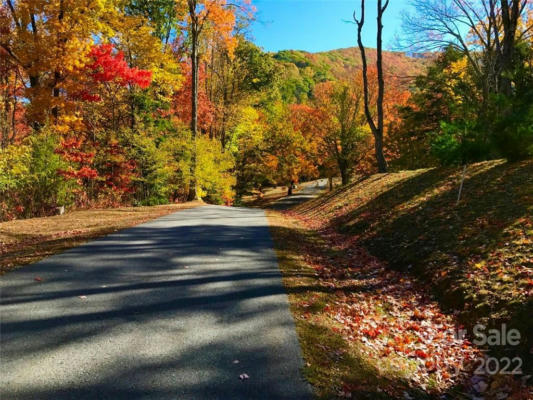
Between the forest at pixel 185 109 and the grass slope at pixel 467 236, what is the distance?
4.61 feet

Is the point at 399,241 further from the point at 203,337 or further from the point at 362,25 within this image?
the point at 362,25

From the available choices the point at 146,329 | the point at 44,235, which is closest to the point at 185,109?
the point at 44,235

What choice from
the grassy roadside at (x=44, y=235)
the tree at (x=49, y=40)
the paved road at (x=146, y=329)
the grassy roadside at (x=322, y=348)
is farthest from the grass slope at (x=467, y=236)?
the tree at (x=49, y=40)

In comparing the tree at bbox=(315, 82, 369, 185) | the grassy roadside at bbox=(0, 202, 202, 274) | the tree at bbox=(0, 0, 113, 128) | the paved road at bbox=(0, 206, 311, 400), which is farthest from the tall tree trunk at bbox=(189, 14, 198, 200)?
the paved road at bbox=(0, 206, 311, 400)

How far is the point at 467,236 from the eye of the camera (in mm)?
7461

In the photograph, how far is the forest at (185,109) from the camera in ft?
45.4

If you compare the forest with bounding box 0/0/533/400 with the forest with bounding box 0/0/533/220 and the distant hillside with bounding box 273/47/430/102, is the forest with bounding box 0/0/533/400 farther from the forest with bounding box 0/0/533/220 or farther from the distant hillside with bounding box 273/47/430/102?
the distant hillside with bounding box 273/47/430/102

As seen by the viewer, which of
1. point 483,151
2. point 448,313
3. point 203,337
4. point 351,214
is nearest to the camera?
point 203,337

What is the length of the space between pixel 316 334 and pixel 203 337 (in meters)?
1.43

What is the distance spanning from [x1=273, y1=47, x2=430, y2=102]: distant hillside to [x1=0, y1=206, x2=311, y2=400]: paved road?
61.9ft

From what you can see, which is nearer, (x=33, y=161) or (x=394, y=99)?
(x=33, y=161)

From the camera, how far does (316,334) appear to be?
14.7 ft

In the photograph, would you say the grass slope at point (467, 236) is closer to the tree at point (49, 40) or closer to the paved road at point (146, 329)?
the paved road at point (146, 329)

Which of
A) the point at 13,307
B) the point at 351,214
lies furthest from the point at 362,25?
the point at 13,307
